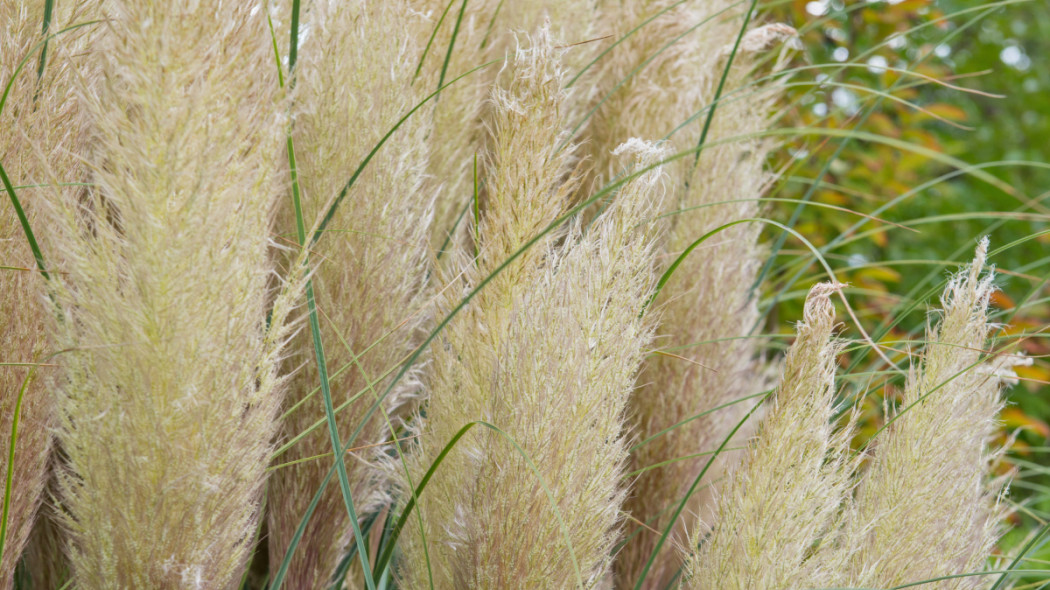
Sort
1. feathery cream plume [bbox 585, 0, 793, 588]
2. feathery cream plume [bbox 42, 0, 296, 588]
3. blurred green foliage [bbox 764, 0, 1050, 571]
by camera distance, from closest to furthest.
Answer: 1. feathery cream plume [bbox 42, 0, 296, 588]
2. feathery cream plume [bbox 585, 0, 793, 588]
3. blurred green foliage [bbox 764, 0, 1050, 571]

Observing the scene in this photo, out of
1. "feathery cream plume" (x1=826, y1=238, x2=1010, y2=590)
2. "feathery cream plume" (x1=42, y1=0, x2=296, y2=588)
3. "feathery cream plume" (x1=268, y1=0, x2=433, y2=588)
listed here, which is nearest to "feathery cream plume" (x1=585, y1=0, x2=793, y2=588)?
"feathery cream plume" (x1=826, y1=238, x2=1010, y2=590)

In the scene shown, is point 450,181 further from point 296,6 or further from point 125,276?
point 125,276

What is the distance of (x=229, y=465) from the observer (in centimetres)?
79

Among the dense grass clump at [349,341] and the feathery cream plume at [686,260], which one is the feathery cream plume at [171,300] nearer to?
the dense grass clump at [349,341]

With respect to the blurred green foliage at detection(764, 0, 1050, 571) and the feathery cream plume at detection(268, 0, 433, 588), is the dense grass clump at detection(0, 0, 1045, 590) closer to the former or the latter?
the feathery cream plume at detection(268, 0, 433, 588)

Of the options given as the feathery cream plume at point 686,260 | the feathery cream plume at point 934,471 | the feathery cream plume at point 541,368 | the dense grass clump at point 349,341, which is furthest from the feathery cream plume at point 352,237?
the feathery cream plume at point 934,471

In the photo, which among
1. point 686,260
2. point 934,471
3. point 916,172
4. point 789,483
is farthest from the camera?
point 916,172

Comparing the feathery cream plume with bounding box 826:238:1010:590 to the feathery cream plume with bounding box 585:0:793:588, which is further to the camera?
the feathery cream plume with bounding box 585:0:793:588

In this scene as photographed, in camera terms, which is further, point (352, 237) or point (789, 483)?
point (352, 237)

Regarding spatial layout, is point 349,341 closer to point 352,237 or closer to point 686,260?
point 352,237

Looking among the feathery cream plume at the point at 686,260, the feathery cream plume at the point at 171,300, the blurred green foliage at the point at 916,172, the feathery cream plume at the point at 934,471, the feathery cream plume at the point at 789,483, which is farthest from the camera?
the blurred green foliage at the point at 916,172

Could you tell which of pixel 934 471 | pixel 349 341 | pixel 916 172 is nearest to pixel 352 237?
pixel 349 341

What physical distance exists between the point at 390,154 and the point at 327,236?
0.12 metres

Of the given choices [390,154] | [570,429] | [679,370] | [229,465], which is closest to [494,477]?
[570,429]
